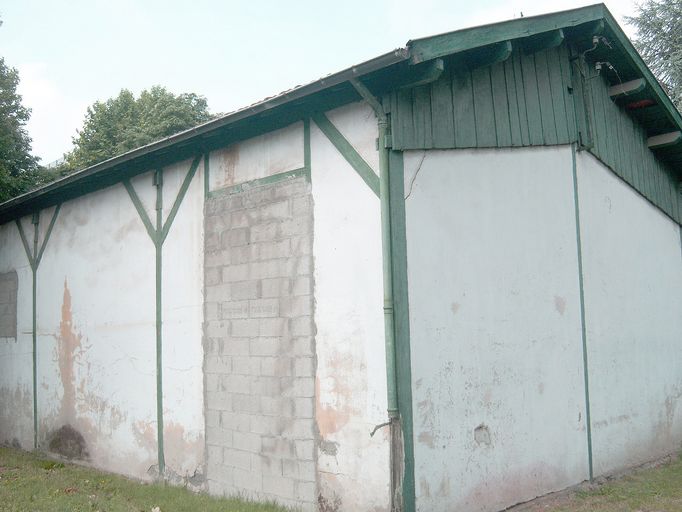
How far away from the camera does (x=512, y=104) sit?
24.6 feet

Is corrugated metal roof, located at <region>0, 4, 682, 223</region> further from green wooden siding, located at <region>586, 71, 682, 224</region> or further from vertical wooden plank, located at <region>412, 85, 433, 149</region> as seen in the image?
green wooden siding, located at <region>586, 71, 682, 224</region>

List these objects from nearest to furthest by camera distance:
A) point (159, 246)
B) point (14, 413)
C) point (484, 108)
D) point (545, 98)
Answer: point (484, 108) < point (545, 98) < point (159, 246) < point (14, 413)

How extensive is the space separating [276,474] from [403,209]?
2.84 m

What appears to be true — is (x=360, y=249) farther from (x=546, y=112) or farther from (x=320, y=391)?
(x=546, y=112)

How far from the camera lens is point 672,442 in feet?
35.2

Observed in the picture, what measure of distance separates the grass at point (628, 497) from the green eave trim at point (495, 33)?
4382 millimetres

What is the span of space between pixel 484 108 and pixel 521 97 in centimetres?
75

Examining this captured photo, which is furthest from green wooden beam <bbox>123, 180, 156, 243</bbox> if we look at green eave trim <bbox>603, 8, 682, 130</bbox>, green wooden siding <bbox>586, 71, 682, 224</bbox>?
green eave trim <bbox>603, 8, 682, 130</bbox>

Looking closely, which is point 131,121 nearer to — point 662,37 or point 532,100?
point 662,37

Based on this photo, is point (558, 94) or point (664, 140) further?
point (664, 140)

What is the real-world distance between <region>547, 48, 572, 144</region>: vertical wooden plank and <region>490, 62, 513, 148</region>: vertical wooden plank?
1099mm

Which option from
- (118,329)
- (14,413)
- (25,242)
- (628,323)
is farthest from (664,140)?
(14,413)

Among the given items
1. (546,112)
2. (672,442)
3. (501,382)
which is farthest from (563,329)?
(672,442)

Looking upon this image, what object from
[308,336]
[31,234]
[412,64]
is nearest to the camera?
[412,64]
